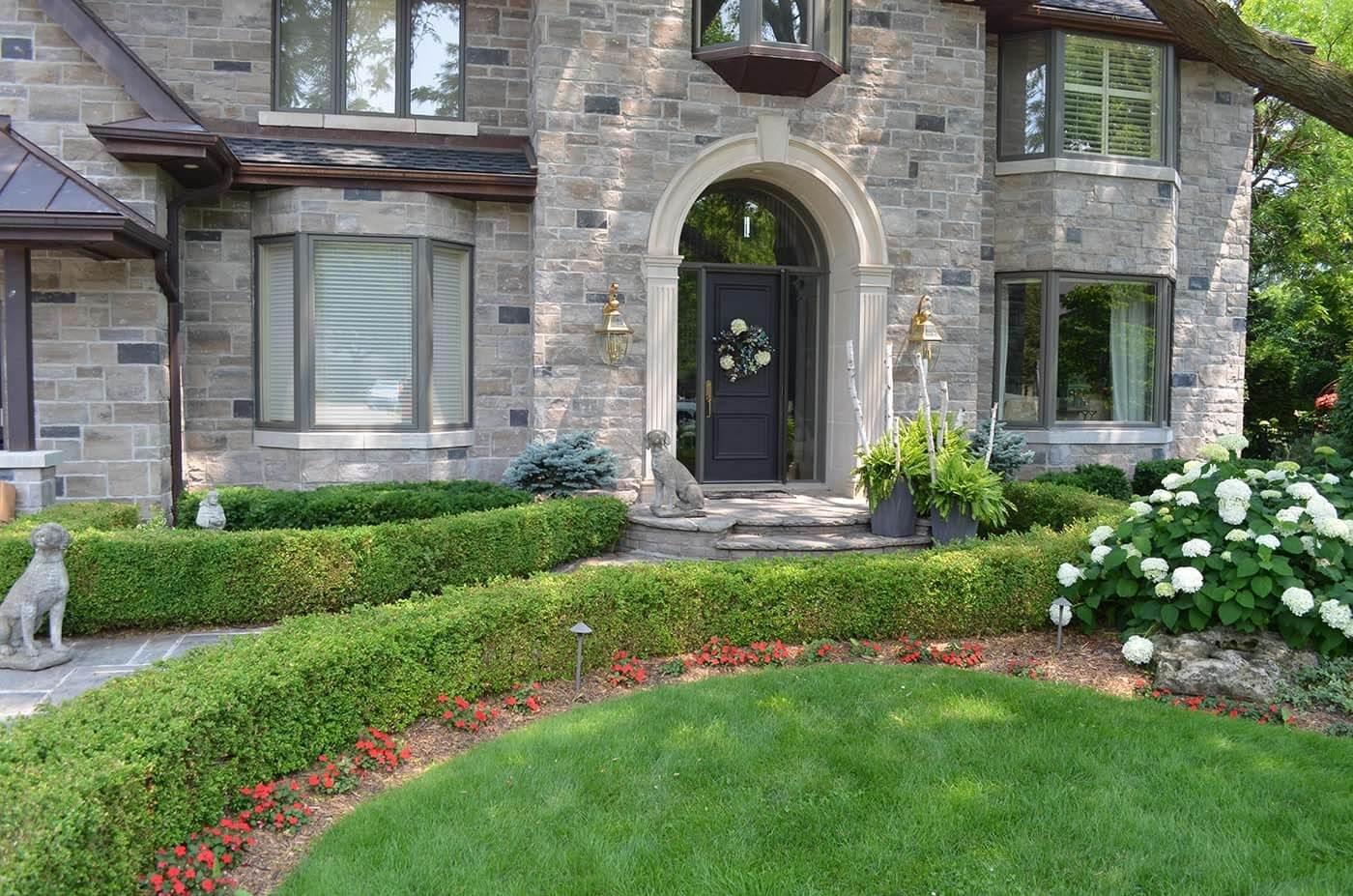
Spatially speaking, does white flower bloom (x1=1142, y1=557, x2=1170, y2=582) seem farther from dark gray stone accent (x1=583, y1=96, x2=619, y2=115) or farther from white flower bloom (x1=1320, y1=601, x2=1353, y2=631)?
dark gray stone accent (x1=583, y1=96, x2=619, y2=115)

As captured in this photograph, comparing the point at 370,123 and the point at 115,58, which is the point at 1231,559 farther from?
the point at 115,58

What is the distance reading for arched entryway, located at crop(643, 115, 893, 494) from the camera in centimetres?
998

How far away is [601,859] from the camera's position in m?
3.58

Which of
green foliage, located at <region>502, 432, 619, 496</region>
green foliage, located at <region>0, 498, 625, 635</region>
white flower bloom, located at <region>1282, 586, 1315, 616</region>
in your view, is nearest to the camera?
white flower bloom, located at <region>1282, 586, 1315, 616</region>

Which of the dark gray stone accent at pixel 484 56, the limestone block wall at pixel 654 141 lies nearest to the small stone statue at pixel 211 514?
the limestone block wall at pixel 654 141

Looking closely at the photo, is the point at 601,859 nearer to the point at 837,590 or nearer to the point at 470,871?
the point at 470,871

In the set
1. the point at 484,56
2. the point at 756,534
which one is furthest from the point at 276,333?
the point at 756,534

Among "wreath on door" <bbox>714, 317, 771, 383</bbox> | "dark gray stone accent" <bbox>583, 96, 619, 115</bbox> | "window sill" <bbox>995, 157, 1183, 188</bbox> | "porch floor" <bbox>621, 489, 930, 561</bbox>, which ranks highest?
"dark gray stone accent" <bbox>583, 96, 619, 115</bbox>

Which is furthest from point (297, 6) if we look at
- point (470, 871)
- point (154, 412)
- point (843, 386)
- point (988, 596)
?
point (470, 871)

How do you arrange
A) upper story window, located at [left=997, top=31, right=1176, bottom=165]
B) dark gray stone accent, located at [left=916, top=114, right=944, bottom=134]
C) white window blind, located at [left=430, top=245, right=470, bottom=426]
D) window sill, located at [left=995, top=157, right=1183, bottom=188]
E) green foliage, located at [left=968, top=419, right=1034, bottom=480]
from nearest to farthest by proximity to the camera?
white window blind, located at [left=430, top=245, right=470, bottom=426] → dark gray stone accent, located at [left=916, top=114, right=944, bottom=134] → green foliage, located at [left=968, top=419, right=1034, bottom=480] → window sill, located at [left=995, top=157, right=1183, bottom=188] → upper story window, located at [left=997, top=31, right=1176, bottom=165]

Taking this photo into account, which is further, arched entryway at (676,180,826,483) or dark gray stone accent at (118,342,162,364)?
arched entryway at (676,180,826,483)

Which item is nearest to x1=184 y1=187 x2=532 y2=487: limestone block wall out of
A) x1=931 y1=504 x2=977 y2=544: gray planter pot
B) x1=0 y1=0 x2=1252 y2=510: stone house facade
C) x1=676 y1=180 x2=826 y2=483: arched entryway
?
x1=0 y1=0 x2=1252 y2=510: stone house facade

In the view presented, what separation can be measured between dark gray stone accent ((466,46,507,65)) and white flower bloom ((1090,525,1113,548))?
→ 750 centimetres

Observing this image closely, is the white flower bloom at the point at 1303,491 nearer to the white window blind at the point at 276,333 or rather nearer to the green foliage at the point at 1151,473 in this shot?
the green foliage at the point at 1151,473
